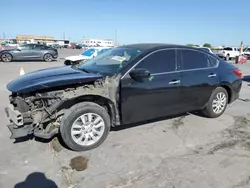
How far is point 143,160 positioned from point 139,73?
4.48 ft

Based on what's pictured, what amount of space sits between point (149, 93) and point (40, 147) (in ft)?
6.69

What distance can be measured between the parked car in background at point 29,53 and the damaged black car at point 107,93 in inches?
659

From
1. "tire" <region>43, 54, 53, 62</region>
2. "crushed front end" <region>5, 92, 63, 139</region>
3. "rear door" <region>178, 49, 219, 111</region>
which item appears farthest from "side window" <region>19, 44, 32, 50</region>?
"rear door" <region>178, 49, 219, 111</region>

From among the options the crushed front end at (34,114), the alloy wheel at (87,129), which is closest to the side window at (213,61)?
the alloy wheel at (87,129)

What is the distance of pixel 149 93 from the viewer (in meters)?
4.32

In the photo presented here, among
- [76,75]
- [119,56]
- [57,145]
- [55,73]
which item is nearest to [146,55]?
[119,56]

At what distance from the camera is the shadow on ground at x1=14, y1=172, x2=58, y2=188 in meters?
3.05

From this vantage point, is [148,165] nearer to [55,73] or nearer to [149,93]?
[149,93]

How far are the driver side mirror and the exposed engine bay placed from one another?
1.18 ft

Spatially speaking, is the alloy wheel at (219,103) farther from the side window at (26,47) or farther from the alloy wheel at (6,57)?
the side window at (26,47)

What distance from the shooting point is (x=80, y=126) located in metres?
3.92

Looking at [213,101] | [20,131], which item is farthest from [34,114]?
[213,101]

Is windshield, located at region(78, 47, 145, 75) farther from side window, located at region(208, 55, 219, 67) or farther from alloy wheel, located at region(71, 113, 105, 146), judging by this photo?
side window, located at region(208, 55, 219, 67)

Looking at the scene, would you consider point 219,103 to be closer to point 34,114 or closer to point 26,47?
point 34,114
